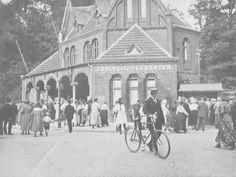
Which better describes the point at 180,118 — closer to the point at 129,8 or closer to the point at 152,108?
the point at 152,108

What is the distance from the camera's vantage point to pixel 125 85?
1150 inches

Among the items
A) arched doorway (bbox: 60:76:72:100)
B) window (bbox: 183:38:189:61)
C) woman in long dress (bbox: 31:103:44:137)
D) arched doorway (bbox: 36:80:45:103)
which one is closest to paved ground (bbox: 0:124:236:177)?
woman in long dress (bbox: 31:103:44:137)

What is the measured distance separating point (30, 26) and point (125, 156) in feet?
140

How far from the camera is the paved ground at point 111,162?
8.34 meters

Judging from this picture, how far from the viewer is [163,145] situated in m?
10.5

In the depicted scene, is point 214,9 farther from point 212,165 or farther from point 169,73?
point 212,165

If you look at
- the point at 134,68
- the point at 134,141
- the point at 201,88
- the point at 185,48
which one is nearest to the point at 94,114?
the point at 134,68

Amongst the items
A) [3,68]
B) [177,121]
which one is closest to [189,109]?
[177,121]

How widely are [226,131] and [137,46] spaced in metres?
18.1

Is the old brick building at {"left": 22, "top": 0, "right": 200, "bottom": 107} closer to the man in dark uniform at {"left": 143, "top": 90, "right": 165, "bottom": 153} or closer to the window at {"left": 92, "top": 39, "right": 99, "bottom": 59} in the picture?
the window at {"left": 92, "top": 39, "right": 99, "bottom": 59}

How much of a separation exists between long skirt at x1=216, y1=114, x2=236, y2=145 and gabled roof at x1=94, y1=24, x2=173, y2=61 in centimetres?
1623

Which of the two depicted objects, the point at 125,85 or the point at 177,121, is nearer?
the point at 177,121

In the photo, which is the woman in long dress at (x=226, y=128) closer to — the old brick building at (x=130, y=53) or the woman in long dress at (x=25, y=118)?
the woman in long dress at (x=25, y=118)

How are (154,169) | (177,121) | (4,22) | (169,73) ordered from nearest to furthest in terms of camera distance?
(154,169)
(177,121)
(169,73)
(4,22)
